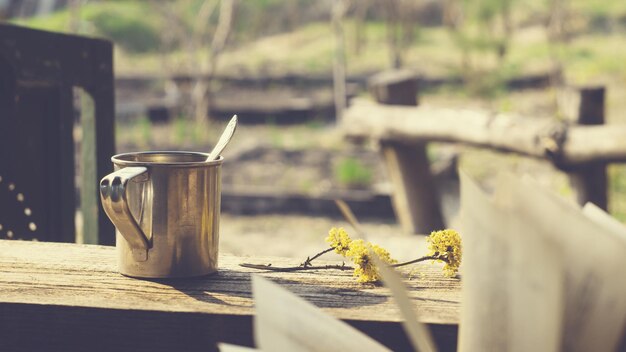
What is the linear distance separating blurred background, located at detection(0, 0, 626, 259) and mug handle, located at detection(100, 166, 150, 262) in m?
1.25

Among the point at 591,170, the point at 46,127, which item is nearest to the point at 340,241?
the point at 46,127

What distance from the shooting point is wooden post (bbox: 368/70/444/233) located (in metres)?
4.84

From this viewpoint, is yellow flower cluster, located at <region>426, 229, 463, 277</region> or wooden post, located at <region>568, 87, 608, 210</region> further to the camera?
wooden post, located at <region>568, 87, 608, 210</region>

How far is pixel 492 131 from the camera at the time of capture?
13.9 feet

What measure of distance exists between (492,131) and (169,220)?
11.1ft

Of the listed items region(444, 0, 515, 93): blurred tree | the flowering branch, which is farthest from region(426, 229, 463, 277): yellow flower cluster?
region(444, 0, 515, 93): blurred tree

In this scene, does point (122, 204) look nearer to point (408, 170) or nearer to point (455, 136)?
point (455, 136)

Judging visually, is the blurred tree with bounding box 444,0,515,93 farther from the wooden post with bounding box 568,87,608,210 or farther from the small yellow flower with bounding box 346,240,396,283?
the small yellow flower with bounding box 346,240,396,283

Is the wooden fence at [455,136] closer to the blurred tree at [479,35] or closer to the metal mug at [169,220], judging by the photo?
the metal mug at [169,220]

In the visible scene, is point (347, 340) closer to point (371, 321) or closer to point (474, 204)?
point (474, 204)

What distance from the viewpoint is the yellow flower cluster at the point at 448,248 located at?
1094 mm

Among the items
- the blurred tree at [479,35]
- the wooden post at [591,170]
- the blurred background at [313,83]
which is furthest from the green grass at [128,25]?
the wooden post at [591,170]

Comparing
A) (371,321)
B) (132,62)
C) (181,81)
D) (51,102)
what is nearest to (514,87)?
(181,81)

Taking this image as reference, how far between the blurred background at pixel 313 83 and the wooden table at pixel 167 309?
4.20 ft
